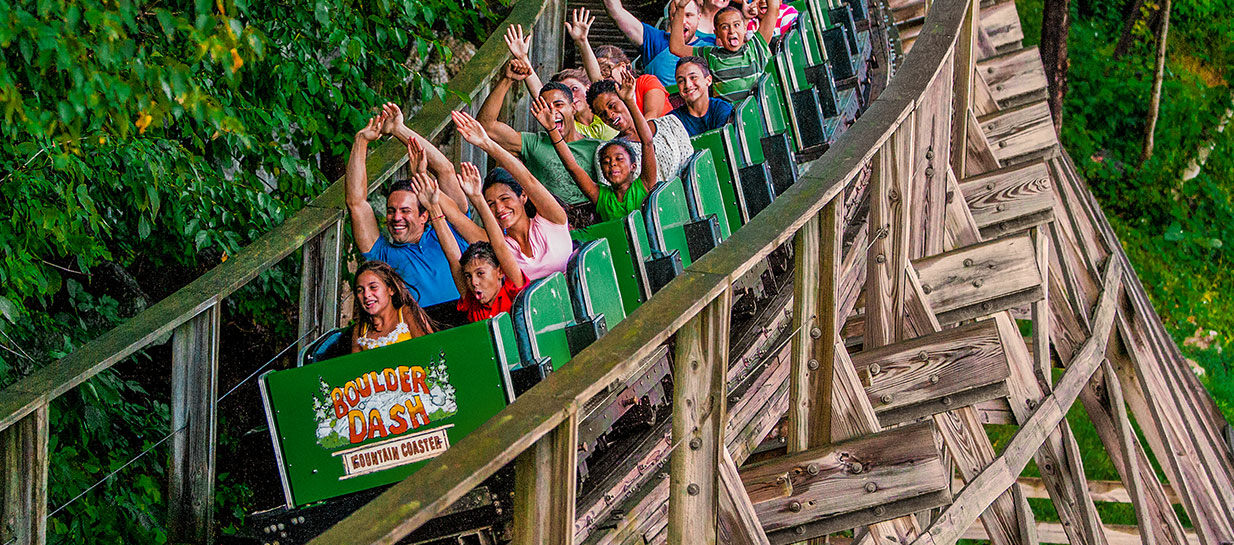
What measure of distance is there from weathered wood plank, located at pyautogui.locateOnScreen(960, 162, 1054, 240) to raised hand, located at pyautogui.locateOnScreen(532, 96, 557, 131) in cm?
186

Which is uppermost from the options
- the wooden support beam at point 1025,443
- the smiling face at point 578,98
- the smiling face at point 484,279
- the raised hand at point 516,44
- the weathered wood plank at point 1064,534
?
the raised hand at point 516,44

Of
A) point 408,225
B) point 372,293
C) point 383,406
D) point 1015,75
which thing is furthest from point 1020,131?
point 383,406

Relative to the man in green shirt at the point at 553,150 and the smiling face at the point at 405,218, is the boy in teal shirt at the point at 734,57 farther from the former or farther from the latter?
the smiling face at the point at 405,218

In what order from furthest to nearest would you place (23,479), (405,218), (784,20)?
1. (784,20)
2. (405,218)
3. (23,479)

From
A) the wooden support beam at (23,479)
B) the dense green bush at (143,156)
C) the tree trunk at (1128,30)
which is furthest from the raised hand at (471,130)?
the tree trunk at (1128,30)

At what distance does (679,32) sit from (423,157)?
2.27 meters

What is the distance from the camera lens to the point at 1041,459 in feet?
19.3

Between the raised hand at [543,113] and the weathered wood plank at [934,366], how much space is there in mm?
1661

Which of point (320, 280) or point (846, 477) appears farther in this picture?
point (320, 280)

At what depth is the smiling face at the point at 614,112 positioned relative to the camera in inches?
226

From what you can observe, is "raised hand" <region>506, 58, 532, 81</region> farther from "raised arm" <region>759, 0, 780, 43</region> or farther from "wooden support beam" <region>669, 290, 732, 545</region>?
"wooden support beam" <region>669, 290, 732, 545</region>

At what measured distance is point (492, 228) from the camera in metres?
4.70

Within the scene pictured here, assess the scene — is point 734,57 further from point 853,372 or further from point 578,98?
point 853,372

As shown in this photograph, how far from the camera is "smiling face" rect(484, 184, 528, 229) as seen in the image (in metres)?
4.94
